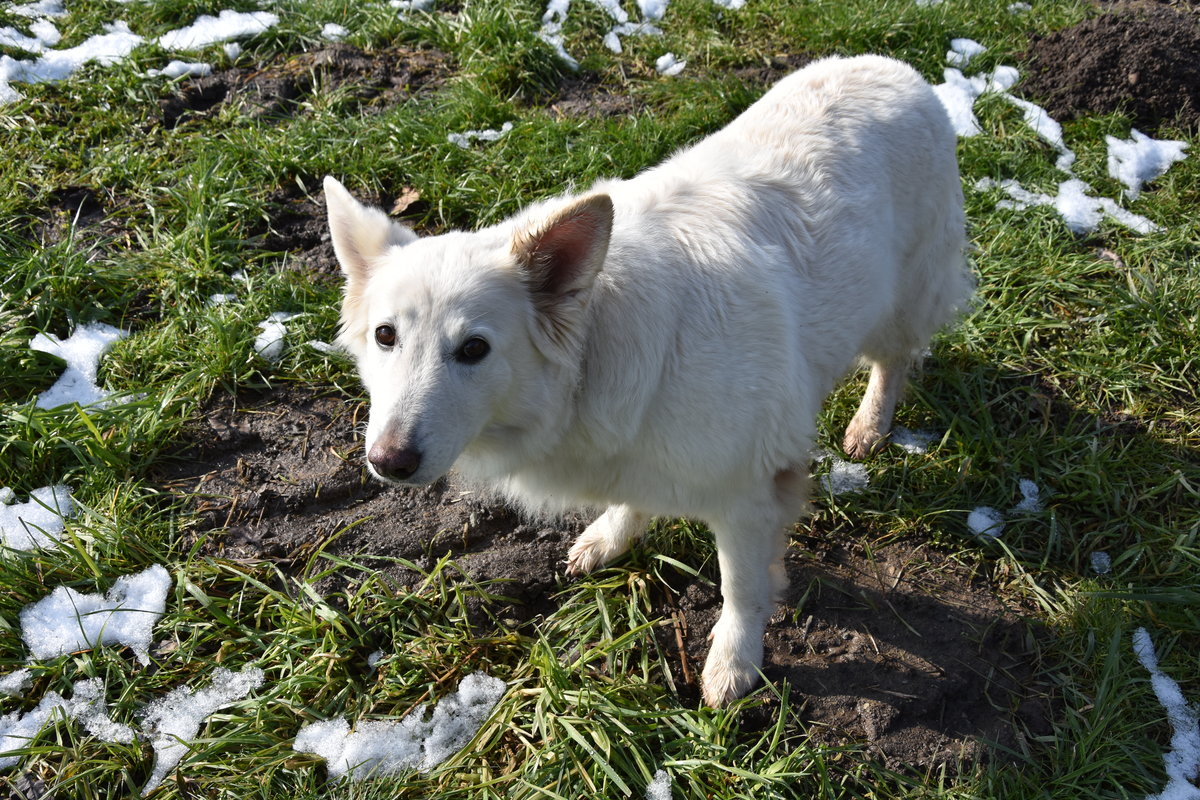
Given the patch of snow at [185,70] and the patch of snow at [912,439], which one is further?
the patch of snow at [185,70]

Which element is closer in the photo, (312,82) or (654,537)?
(654,537)

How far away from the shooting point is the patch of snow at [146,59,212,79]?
207 inches

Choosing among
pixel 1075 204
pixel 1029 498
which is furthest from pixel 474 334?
pixel 1075 204

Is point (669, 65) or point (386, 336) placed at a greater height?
point (386, 336)

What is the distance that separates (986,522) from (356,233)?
2767 mm

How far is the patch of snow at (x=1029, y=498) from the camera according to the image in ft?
11.7

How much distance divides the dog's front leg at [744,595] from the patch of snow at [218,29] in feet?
15.6

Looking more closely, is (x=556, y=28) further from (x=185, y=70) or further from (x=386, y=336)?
(x=386, y=336)

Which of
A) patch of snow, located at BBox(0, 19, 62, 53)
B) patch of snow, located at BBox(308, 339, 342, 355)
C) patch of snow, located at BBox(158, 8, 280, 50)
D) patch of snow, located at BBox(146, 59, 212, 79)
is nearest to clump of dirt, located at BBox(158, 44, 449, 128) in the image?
patch of snow, located at BBox(146, 59, 212, 79)

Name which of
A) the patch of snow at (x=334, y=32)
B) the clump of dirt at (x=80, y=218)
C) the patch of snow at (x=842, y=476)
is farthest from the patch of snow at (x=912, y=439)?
the patch of snow at (x=334, y=32)

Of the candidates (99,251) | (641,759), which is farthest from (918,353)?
(99,251)

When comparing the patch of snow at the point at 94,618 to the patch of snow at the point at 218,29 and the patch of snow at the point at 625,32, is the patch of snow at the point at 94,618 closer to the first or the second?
the patch of snow at the point at 218,29

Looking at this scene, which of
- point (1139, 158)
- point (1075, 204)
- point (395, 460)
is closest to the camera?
point (395, 460)

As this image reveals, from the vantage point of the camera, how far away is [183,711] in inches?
113
